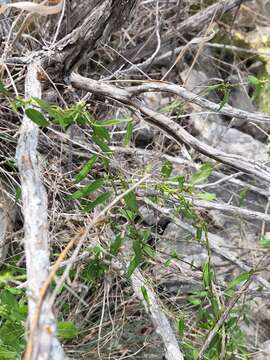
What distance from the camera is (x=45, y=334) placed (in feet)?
2.40

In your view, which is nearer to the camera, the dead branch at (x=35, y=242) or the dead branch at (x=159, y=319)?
the dead branch at (x=35, y=242)

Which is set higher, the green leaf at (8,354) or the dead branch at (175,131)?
the dead branch at (175,131)

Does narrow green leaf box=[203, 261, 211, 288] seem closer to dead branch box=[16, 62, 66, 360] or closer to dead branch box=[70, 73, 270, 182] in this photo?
dead branch box=[70, 73, 270, 182]

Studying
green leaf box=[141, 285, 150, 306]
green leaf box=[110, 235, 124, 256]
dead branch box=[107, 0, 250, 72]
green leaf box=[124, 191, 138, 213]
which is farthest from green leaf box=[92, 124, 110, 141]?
dead branch box=[107, 0, 250, 72]

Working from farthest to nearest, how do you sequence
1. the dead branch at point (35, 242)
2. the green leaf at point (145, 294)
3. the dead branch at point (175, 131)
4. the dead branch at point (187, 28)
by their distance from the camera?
the dead branch at point (187, 28) < the green leaf at point (145, 294) < the dead branch at point (175, 131) < the dead branch at point (35, 242)

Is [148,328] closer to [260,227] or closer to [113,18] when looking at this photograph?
[260,227]

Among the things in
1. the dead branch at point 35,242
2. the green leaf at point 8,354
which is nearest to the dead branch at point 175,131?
the dead branch at point 35,242

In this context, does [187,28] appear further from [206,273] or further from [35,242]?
[35,242]

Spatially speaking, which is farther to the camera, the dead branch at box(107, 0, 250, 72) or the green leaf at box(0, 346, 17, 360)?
the dead branch at box(107, 0, 250, 72)

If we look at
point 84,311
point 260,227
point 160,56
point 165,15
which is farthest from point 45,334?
point 165,15

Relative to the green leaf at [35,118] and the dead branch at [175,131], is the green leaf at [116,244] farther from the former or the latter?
the green leaf at [35,118]

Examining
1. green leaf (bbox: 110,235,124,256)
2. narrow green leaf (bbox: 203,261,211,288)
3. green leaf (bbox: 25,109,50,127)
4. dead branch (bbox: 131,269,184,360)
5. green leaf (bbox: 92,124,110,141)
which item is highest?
green leaf (bbox: 25,109,50,127)

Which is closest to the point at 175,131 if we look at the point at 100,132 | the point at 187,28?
the point at 100,132

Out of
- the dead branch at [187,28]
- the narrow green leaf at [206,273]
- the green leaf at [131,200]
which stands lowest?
the narrow green leaf at [206,273]
